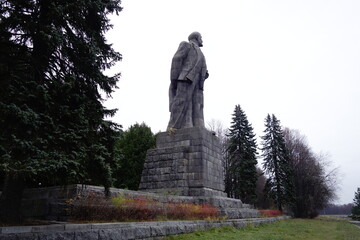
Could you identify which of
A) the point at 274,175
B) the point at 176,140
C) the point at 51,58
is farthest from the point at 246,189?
the point at 51,58

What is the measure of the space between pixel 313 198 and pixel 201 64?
2616 cm

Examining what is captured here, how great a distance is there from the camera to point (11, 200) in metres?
5.48

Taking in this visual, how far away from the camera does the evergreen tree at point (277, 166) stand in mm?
32125

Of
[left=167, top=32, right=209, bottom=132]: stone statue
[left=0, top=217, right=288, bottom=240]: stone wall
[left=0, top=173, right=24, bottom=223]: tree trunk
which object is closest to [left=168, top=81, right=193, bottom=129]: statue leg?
[left=167, top=32, right=209, bottom=132]: stone statue

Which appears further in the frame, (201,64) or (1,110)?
(201,64)

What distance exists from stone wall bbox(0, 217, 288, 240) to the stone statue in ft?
22.1

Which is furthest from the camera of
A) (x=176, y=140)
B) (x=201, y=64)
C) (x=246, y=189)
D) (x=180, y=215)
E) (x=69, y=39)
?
(x=246, y=189)

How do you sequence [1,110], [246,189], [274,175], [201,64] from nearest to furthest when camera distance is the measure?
1. [1,110]
2. [201,64]
3. [246,189]
4. [274,175]

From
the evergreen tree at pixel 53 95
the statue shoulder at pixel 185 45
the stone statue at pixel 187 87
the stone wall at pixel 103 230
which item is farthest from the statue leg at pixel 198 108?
the evergreen tree at pixel 53 95

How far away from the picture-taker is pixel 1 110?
439 centimetres

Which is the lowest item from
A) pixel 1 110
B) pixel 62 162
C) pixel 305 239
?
pixel 305 239

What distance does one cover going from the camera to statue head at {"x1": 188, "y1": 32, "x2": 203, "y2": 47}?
15781 millimetres

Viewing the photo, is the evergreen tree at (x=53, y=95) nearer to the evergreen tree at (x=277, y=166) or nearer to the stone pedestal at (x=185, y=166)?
the stone pedestal at (x=185, y=166)

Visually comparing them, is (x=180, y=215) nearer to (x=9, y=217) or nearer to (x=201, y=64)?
(x=9, y=217)
